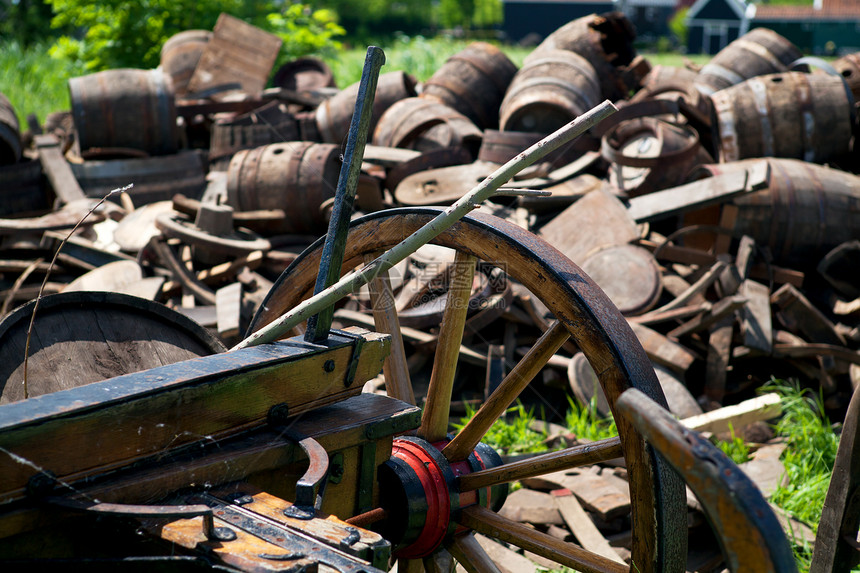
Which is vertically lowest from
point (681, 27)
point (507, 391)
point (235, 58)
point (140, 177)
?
point (140, 177)

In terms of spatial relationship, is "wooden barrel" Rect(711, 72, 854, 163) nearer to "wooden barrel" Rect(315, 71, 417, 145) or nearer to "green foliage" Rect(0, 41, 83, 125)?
"wooden barrel" Rect(315, 71, 417, 145)

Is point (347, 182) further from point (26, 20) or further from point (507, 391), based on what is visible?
point (26, 20)

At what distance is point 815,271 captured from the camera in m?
5.48

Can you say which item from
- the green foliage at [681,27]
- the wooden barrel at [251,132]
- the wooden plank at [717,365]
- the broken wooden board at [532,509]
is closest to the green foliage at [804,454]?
the wooden plank at [717,365]

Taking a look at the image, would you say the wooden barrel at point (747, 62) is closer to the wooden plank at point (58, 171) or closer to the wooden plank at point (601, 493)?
the wooden plank at point (601, 493)

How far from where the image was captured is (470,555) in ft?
7.56

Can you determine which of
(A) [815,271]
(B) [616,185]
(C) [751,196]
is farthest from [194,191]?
(A) [815,271]

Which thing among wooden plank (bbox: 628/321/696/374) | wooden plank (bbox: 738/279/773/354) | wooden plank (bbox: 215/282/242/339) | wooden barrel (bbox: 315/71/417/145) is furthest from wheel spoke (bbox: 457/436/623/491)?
wooden barrel (bbox: 315/71/417/145)

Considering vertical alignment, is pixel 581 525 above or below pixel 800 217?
below

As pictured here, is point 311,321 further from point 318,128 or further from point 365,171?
point 318,128

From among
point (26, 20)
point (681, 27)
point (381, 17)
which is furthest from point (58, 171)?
point (681, 27)

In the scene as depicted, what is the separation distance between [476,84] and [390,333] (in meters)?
5.46

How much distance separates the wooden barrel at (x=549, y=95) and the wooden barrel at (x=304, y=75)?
11.8ft

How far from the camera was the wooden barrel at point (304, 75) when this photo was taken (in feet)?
32.4
